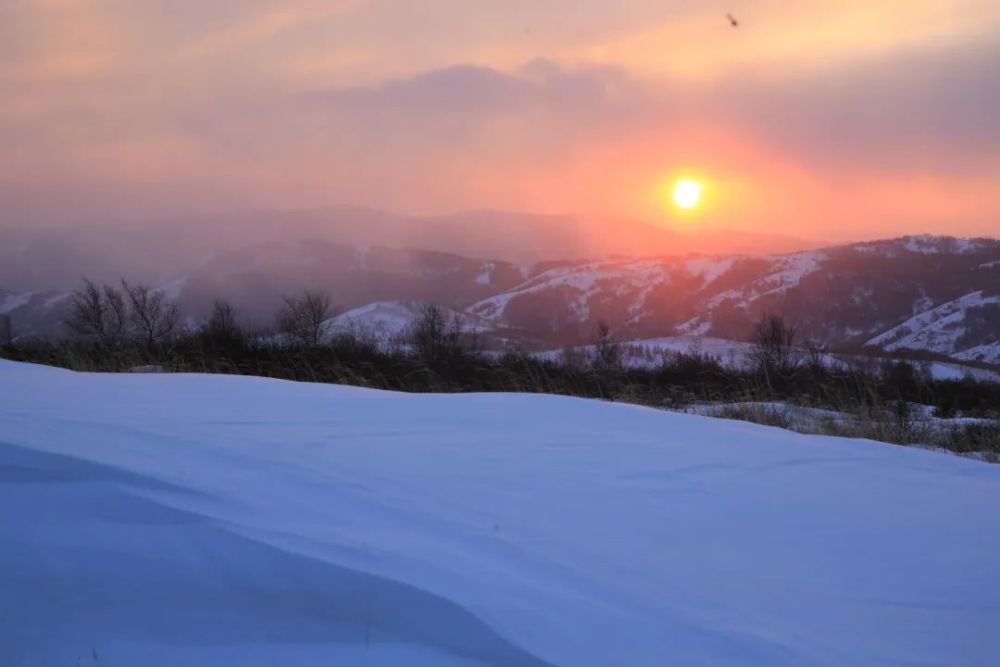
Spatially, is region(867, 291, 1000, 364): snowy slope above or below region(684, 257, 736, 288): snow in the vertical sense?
below

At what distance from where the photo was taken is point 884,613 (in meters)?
1.78

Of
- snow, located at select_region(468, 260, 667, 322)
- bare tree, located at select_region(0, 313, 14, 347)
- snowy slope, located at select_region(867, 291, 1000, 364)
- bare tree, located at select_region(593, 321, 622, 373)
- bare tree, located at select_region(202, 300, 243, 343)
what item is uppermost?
snow, located at select_region(468, 260, 667, 322)

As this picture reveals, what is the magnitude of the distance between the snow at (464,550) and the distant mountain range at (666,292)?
55628 mm

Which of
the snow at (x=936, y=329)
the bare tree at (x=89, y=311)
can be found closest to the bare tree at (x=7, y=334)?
the bare tree at (x=89, y=311)

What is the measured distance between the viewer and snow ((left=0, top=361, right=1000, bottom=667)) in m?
1.56

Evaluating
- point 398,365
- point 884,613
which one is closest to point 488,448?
point 884,613

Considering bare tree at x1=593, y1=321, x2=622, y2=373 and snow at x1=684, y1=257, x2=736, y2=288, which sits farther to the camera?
snow at x1=684, y1=257, x2=736, y2=288

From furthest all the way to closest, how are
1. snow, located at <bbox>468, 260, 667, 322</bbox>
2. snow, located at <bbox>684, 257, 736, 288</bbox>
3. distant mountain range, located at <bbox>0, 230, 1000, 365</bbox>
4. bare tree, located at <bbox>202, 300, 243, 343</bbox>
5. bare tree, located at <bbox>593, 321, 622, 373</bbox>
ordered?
1. snow, located at <bbox>468, 260, 667, 322</bbox>
2. snow, located at <bbox>684, 257, 736, 288</bbox>
3. distant mountain range, located at <bbox>0, 230, 1000, 365</bbox>
4. bare tree, located at <bbox>593, 321, 622, 373</bbox>
5. bare tree, located at <bbox>202, 300, 243, 343</bbox>

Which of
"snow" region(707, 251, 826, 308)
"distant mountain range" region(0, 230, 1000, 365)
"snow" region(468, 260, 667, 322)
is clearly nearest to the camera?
"distant mountain range" region(0, 230, 1000, 365)

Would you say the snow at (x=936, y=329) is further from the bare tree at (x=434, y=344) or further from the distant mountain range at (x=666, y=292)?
the bare tree at (x=434, y=344)

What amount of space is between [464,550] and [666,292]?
340 feet

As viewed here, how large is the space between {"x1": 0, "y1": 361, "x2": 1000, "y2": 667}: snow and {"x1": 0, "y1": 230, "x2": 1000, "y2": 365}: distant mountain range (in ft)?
183

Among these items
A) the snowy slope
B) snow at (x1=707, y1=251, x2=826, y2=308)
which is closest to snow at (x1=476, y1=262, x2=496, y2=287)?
snow at (x1=707, y1=251, x2=826, y2=308)

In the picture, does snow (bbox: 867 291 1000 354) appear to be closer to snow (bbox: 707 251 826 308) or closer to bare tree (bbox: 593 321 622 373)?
snow (bbox: 707 251 826 308)
